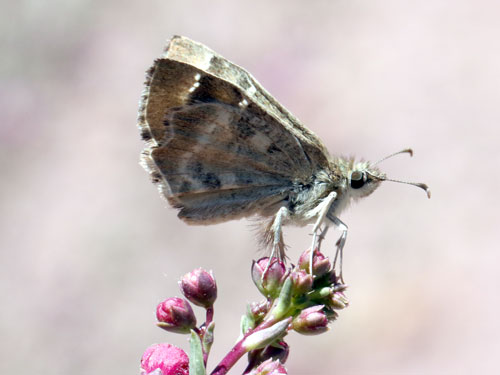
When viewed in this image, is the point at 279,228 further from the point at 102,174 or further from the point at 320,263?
the point at 102,174

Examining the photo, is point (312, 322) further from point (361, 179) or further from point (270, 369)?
point (361, 179)

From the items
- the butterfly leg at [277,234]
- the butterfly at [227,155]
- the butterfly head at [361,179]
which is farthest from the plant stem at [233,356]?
the butterfly head at [361,179]

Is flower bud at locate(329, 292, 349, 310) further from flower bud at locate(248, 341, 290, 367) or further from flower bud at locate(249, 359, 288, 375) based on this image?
flower bud at locate(249, 359, 288, 375)

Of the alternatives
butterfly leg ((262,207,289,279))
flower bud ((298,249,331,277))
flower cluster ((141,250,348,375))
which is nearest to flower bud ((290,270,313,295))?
flower cluster ((141,250,348,375))

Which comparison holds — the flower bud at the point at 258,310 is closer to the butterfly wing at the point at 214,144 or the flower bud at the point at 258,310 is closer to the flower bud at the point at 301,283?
the flower bud at the point at 301,283

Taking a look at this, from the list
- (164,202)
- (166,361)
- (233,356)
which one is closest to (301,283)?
(233,356)

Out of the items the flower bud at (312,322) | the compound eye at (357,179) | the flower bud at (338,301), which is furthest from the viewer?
the compound eye at (357,179)
